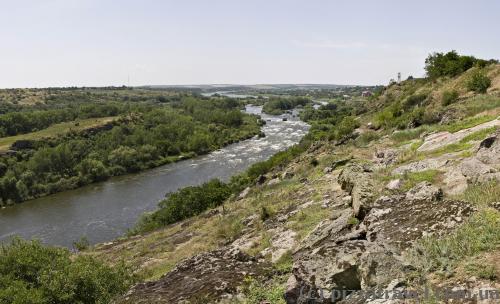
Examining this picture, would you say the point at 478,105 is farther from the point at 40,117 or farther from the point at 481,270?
the point at 40,117

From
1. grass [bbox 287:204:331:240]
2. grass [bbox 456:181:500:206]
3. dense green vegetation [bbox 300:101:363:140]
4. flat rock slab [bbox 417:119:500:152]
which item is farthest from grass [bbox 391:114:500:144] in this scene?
dense green vegetation [bbox 300:101:363:140]

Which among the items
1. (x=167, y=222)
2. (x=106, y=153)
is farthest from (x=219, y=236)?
(x=106, y=153)

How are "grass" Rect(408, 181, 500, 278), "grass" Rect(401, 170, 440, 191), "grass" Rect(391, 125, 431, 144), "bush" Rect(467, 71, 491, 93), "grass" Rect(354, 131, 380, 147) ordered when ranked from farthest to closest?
"grass" Rect(354, 131, 380, 147), "bush" Rect(467, 71, 491, 93), "grass" Rect(391, 125, 431, 144), "grass" Rect(401, 170, 440, 191), "grass" Rect(408, 181, 500, 278)

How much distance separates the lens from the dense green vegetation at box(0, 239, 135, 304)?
16.7 metres

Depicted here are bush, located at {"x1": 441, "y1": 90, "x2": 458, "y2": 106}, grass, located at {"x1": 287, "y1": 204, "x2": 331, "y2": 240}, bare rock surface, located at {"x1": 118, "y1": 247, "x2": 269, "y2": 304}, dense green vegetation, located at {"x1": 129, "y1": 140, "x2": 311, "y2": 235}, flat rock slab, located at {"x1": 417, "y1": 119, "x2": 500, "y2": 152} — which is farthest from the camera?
dense green vegetation, located at {"x1": 129, "y1": 140, "x2": 311, "y2": 235}

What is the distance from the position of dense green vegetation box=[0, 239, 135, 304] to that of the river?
839 inches

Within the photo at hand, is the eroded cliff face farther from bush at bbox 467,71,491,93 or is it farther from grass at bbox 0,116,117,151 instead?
grass at bbox 0,116,117,151

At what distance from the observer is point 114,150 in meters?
89.5

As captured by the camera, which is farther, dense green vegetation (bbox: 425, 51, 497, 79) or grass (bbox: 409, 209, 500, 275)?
dense green vegetation (bbox: 425, 51, 497, 79)

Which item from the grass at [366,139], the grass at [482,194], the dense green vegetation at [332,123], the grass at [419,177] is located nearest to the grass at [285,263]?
the grass at [419,177]

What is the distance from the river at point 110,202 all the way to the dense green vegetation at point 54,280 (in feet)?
69.9

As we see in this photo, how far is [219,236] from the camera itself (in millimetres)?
21406

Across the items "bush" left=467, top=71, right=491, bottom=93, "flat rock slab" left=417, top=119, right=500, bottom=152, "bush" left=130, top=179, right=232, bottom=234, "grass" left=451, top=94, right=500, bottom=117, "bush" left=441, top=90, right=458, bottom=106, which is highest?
"bush" left=467, top=71, right=491, bottom=93

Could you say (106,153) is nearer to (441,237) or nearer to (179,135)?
(179,135)
